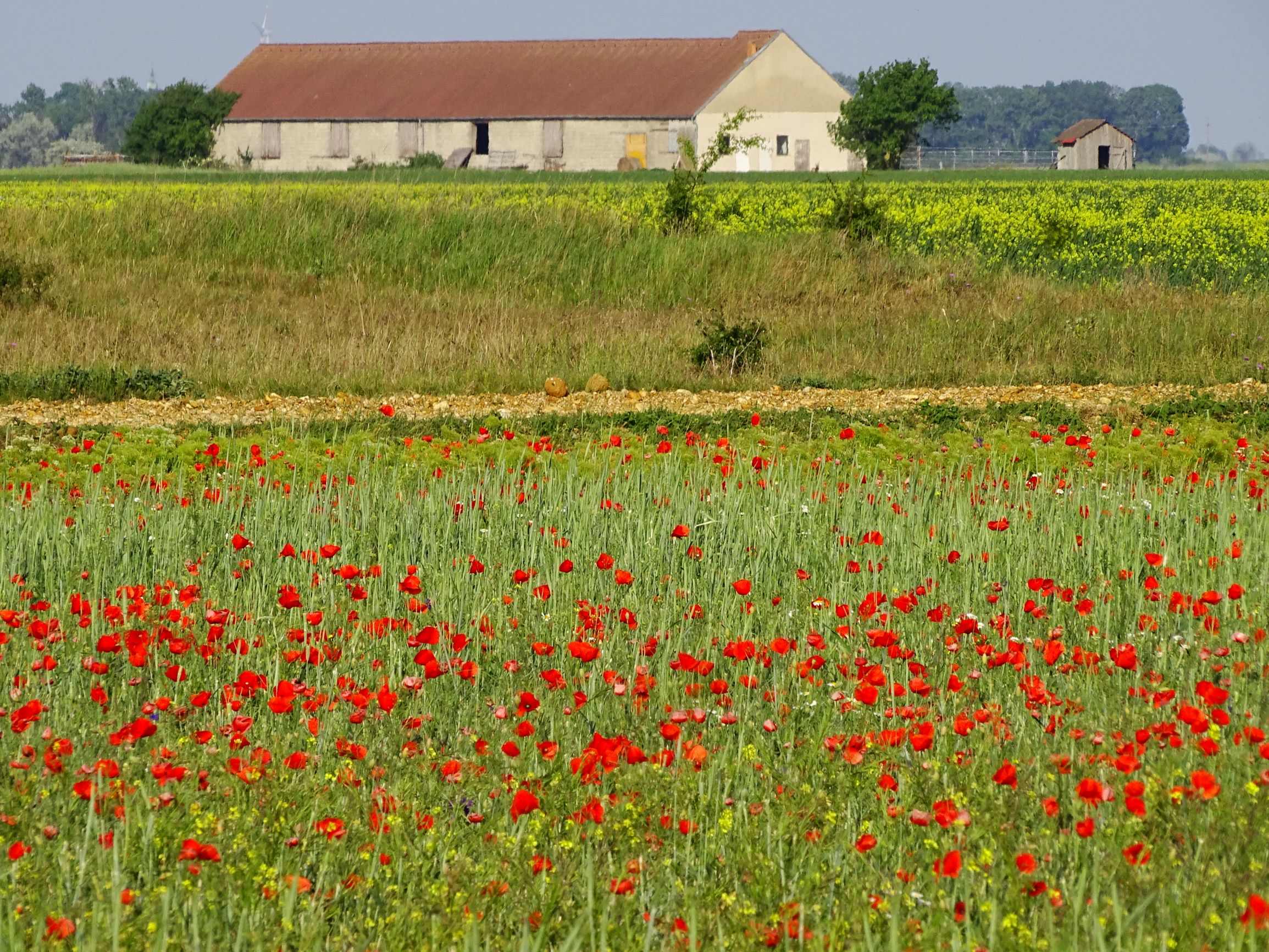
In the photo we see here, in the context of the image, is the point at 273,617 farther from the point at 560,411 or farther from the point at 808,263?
the point at 808,263

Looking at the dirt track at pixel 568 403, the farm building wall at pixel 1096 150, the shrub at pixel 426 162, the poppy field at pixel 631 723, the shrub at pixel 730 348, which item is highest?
the farm building wall at pixel 1096 150

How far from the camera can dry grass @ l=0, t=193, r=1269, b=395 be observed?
480 inches

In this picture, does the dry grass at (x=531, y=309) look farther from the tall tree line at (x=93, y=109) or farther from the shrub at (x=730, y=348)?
the tall tree line at (x=93, y=109)

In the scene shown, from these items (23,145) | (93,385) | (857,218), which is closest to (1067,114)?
(23,145)

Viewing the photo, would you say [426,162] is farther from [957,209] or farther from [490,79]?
[957,209]

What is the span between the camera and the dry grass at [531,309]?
12.2 m

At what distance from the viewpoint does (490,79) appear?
194 ft

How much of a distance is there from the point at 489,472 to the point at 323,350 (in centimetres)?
579

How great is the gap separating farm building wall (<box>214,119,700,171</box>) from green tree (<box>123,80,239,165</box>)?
2.63 m

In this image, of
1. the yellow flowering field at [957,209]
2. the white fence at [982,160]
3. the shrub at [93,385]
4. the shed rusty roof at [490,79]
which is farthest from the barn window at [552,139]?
the shrub at [93,385]

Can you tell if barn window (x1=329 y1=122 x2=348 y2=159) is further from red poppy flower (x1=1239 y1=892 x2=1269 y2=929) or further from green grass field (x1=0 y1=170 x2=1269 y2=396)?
red poppy flower (x1=1239 y1=892 x2=1269 y2=929)

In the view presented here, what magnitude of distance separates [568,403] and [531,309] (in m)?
3.91

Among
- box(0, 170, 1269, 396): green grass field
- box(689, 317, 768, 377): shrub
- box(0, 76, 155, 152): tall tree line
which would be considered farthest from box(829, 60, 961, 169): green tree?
box(0, 76, 155, 152): tall tree line

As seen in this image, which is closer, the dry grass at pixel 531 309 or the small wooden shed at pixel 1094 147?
the dry grass at pixel 531 309
